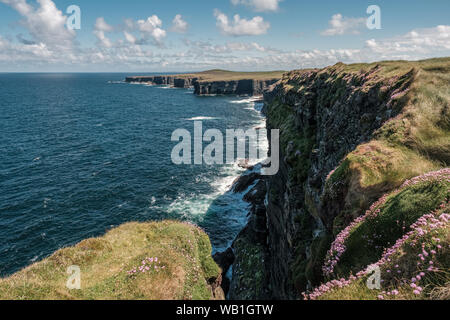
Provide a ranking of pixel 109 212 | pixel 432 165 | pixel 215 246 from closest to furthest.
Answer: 1. pixel 432 165
2. pixel 215 246
3. pixel 109 212

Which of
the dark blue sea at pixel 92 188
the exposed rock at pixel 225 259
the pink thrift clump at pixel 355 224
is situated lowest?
the exposed rock at pixel 225 259

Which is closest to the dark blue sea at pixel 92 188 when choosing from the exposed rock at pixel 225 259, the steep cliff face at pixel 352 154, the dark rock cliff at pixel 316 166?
the exposed rock at pixel 225 259

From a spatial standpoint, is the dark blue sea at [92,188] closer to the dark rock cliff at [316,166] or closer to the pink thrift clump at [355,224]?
the dark rock cliff at [316,166]

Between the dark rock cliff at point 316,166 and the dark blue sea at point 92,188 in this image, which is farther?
the dark blue sea at point 92,188

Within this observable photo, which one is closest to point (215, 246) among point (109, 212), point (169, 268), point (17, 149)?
point (109, 212)

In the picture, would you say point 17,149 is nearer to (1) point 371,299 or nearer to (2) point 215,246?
(2) point 215,246
